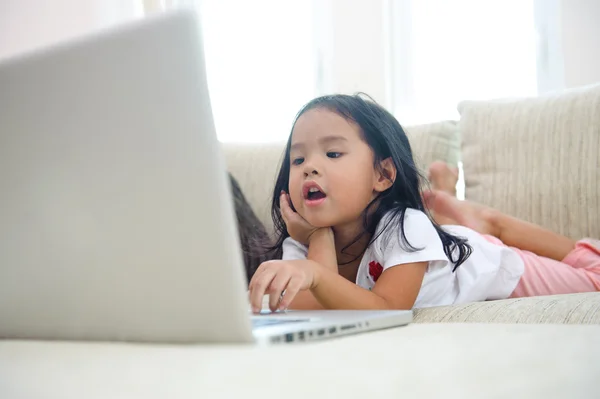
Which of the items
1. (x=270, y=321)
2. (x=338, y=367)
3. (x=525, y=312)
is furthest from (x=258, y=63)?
(x=338, y=367)

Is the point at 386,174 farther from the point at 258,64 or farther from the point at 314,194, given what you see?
the point at 258,64

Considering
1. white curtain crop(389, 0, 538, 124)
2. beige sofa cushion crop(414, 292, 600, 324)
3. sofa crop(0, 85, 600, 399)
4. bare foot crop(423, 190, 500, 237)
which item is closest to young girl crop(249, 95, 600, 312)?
beige sofa cushion crop(414, 292, 600, 324)

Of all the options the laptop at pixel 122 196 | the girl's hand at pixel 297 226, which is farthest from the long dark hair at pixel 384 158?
the laptop at pixel 122 196

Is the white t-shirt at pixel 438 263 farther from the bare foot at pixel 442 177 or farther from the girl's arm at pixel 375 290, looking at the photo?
the bare foot at pixel 442 177

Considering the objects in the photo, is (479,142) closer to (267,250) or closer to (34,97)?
(267,250)

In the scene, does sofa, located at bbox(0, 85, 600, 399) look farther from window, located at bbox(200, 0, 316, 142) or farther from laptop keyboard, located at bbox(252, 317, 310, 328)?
window, located at bbox(200, 0, 316, 142)

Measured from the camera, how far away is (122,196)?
0.49 meters

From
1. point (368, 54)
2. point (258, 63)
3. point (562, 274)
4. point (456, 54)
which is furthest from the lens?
point (258, 63)

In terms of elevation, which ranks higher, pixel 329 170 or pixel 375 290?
pixel 329 170

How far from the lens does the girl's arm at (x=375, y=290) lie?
101 centimetres

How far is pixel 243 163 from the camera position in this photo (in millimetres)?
2125

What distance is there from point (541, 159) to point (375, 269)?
0.71 metres

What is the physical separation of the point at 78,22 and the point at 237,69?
925 millimetres

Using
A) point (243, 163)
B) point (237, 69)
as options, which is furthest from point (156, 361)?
point (237, 69)
